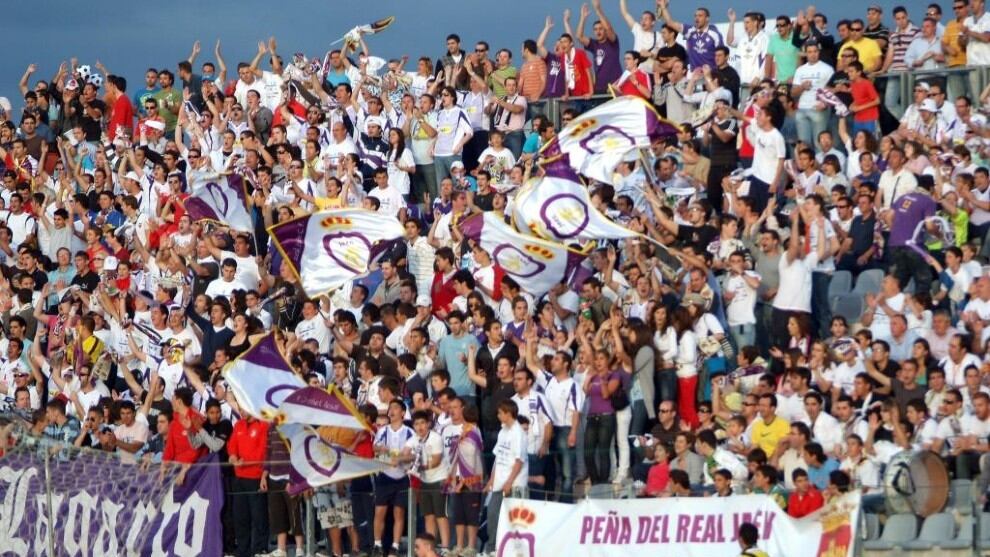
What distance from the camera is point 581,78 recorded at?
29.5 metres

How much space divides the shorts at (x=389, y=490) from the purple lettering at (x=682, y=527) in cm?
306

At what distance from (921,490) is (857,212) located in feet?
20.6

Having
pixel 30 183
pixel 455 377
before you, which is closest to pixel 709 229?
pixel 455 377

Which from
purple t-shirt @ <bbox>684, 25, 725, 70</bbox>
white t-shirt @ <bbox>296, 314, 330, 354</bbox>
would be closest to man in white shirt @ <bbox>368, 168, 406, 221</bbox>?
white t-shirt @ <bbox>296, 314, 330, 354</bbox>

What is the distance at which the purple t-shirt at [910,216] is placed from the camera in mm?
23375

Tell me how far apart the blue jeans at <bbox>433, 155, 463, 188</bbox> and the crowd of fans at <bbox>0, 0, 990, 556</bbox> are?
2.5 inches

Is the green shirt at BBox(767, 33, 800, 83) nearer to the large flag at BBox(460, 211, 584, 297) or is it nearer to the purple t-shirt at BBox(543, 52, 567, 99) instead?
the purple t-shirt at BBox(543, 52, 567, 99)

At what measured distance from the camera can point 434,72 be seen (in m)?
31.1

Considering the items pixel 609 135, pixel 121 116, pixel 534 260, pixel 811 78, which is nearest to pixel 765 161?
pixel 811 78

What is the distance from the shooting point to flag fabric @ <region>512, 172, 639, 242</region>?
79.1 feet

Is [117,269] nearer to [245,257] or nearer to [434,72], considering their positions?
[245,257]

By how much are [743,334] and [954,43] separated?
6.07 meters

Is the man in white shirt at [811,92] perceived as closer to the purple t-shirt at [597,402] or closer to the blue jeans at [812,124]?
the blue jeans at [812,124]

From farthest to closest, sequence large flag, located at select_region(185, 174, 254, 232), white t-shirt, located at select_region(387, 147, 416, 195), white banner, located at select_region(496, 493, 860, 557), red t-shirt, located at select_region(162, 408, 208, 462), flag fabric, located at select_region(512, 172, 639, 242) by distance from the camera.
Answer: white t-shirt, located at select_region(387, 147, 416, 195), large flag, located at select_region(185, 174, 254, 232), flag fabric, located at select_region(512, 172, 639, 242), red t-shirt, located at select_region(162, 408, 208, 462), white banner, located at select_region(496, 493, 860, 557)
